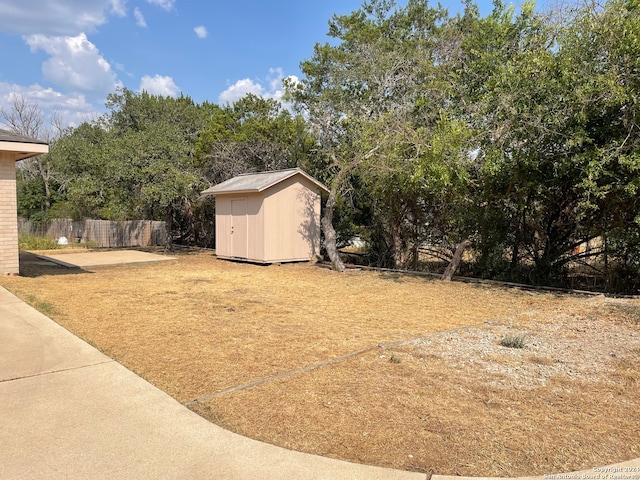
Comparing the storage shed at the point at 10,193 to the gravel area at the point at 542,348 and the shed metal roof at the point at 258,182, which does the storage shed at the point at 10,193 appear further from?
the gravel area at the point at 542,348

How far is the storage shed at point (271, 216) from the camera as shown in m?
13.8

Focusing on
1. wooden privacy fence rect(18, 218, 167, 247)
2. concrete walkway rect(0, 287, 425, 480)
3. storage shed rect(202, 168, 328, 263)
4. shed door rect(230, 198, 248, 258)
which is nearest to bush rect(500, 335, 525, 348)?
concrete walkway rect(0, 287, 425, 480)

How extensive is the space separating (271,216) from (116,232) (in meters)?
12.2

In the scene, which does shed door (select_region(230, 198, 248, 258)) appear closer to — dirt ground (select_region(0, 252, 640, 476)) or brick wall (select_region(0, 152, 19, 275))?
dirt ground (select_region(0, 252, 640, 476))

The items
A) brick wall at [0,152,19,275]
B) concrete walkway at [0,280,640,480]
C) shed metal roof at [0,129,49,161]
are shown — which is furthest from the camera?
brick wall at [0,152,19,275]

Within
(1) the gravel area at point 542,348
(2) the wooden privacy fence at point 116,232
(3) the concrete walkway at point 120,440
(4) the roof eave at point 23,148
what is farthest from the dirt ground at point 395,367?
(2) the wooden privacy fence at point 116,232

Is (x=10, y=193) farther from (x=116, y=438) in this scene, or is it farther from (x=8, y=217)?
(x=116, y=438)

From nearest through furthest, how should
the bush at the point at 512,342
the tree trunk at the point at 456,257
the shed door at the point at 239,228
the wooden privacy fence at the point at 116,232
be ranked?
the bush at the point at 512,342 → the tree trunk at the point at 456,257 → the shed door at the point at 239,228 → the wooden privacy fence at the point at 116,232

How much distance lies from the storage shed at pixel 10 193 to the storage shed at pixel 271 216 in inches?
223

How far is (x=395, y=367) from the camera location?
4297 millimetres

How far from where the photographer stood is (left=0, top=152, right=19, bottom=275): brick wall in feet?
32.7

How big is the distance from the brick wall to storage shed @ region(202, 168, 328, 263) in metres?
5.86

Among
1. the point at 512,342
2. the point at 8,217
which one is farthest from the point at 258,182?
the point at 512,342

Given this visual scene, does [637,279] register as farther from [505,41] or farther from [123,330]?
[123,330]
